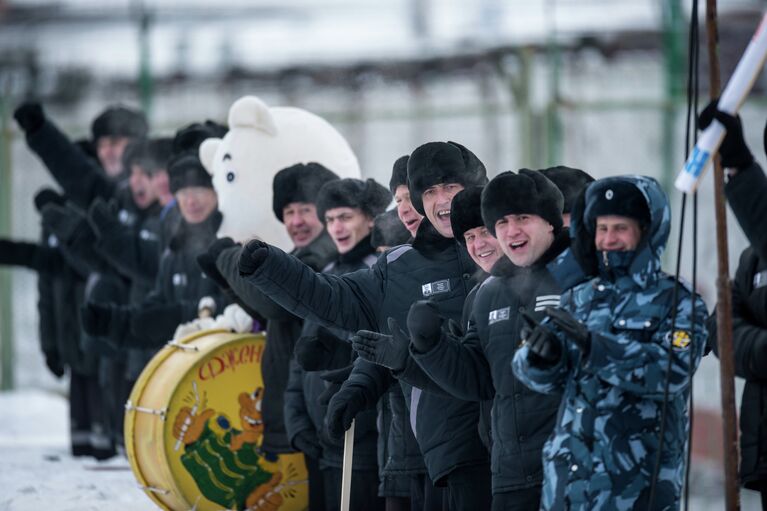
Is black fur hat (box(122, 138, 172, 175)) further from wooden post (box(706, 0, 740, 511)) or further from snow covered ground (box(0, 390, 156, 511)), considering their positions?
wooden post (box(706, 0, 740, 511))

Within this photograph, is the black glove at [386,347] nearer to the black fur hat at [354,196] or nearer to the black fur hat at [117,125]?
the black fur hat at [354,196]

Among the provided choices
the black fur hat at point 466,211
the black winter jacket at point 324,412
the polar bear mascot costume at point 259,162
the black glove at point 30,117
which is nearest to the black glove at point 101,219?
the black glove at point 30,117

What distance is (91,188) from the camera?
30.6 feet

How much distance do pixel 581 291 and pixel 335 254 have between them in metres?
2.20

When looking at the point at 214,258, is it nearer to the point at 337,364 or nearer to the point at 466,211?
the point at 337,364

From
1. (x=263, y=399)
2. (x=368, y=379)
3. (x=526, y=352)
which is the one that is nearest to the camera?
(x=526, y=352)

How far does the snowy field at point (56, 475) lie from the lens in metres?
7.36

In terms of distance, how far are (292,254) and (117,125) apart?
358 cm

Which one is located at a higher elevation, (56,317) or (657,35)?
(657,35)

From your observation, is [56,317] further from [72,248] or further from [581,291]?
[581,291]

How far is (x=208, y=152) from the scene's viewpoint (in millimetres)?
7469

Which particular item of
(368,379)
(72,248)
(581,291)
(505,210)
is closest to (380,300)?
(368,379)

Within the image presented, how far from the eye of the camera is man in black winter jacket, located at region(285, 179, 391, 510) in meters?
5.82

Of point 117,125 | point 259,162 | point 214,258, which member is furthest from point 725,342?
point 117,125
